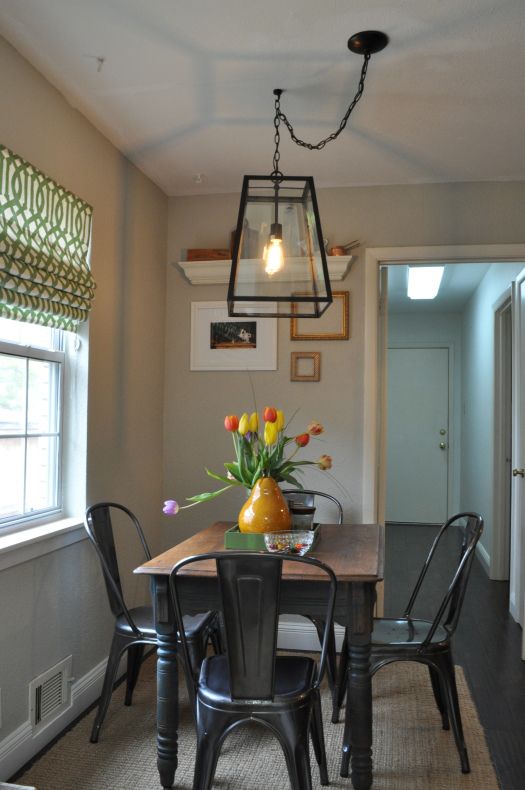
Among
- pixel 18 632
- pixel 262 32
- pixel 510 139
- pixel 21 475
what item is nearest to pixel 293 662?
pixel 18 632

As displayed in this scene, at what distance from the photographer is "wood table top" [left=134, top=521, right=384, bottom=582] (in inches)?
84.3

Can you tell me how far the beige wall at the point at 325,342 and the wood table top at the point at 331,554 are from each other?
31.1 inches

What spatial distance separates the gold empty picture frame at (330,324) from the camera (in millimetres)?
3764

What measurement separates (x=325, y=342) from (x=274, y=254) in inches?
57.5

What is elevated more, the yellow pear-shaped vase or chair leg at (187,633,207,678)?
the yellow pear-shaped vase

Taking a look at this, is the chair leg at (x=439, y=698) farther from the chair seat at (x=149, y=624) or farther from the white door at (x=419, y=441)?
the white door at (x=419, y=441)

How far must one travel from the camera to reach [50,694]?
2613 millimetres

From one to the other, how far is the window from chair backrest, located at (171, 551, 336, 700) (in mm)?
939

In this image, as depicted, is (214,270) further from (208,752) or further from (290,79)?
(208,752)

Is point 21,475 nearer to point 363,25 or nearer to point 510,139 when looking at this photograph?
point 363,25

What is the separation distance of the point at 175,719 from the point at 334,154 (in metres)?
2.56

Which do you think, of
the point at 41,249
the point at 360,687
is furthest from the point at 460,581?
the point at 41,249

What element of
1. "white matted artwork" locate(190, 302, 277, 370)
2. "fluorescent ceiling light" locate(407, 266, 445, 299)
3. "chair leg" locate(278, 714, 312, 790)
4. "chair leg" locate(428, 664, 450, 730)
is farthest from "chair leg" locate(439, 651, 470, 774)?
"fluorescent ceiling light" locate(407, 266, 445, 299)

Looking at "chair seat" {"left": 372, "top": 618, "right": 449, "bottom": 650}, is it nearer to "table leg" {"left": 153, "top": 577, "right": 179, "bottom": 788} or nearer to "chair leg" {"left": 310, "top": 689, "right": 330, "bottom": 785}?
"chair leg" {"left": 310, "top": 689, "right": 330, "bottom": 785}
